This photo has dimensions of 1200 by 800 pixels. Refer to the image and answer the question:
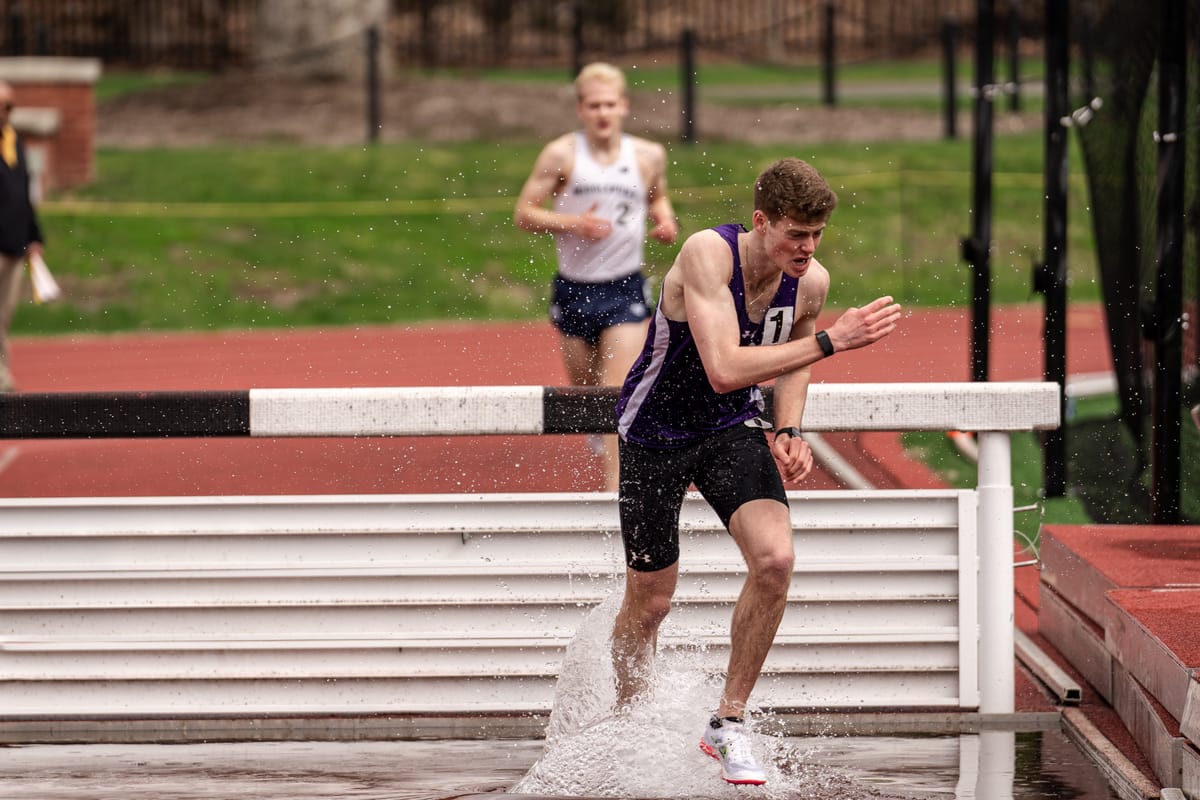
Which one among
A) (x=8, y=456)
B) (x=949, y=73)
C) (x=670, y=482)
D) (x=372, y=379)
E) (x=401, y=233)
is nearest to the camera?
(x=670, y=482)

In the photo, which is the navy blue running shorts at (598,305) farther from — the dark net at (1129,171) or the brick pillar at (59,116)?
the brick pillar at (59,116)

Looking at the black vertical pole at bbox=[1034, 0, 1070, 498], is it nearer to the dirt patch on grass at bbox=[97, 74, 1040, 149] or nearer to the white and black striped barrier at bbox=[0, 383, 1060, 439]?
the white and black striped barrier at bbox=[0, 383, 1060, 439]

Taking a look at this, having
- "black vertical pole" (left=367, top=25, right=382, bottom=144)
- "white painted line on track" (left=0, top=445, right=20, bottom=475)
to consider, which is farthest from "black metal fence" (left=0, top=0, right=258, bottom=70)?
"white painted line on track" (left=0, top=445, right=20, bottom=475)

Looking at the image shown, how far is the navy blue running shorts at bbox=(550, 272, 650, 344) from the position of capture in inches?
336

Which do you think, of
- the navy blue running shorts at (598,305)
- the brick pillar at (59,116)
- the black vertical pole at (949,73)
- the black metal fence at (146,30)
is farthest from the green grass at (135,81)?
the navy blue running shorts at (598,305)

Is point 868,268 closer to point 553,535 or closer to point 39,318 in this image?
point 39,318

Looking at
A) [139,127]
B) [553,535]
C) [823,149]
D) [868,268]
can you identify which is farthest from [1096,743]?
[139,127]

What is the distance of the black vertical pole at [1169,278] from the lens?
7.84 metres

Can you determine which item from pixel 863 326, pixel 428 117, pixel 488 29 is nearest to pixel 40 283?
pixel 863 326

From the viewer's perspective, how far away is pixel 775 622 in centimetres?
558

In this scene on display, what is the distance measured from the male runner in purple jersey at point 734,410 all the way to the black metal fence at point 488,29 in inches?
948

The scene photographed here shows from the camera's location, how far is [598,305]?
8523mm

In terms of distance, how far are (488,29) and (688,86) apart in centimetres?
1115

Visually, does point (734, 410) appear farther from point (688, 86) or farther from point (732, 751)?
point (688, 86)
